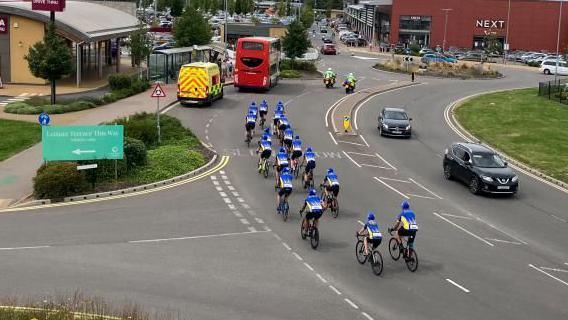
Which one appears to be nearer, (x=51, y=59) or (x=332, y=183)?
(x=332, y=183)

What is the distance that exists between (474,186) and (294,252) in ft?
34.7

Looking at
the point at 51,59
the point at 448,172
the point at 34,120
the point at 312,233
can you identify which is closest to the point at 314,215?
the point at 312,233

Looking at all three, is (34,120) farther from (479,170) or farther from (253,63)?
(479,170)

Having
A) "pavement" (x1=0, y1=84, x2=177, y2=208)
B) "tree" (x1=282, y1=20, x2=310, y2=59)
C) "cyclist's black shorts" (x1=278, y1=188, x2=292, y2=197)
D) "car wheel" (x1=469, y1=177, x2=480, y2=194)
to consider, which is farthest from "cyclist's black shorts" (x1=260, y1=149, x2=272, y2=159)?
"tree" (x1=282, y1=20, x2=310, y2=59)

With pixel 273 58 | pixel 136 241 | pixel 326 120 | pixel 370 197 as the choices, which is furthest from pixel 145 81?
pixel 136 241

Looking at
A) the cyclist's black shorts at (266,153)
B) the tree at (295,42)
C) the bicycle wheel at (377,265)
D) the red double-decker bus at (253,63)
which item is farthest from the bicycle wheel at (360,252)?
the tree at (295,42)

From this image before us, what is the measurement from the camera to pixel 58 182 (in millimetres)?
23844

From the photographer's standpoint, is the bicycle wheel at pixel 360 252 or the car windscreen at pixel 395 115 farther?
the car windscreen at pixel 395 115

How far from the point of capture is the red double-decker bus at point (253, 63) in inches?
1998

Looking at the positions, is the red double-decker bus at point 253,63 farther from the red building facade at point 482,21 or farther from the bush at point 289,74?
the red building facade at point 482,21

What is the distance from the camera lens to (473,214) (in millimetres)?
24203

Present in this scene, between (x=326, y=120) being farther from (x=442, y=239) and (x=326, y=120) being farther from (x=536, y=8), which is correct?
(x=536, y=8)

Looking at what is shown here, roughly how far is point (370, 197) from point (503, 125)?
64.1 feet

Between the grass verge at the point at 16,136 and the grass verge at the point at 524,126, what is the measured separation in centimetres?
2119
